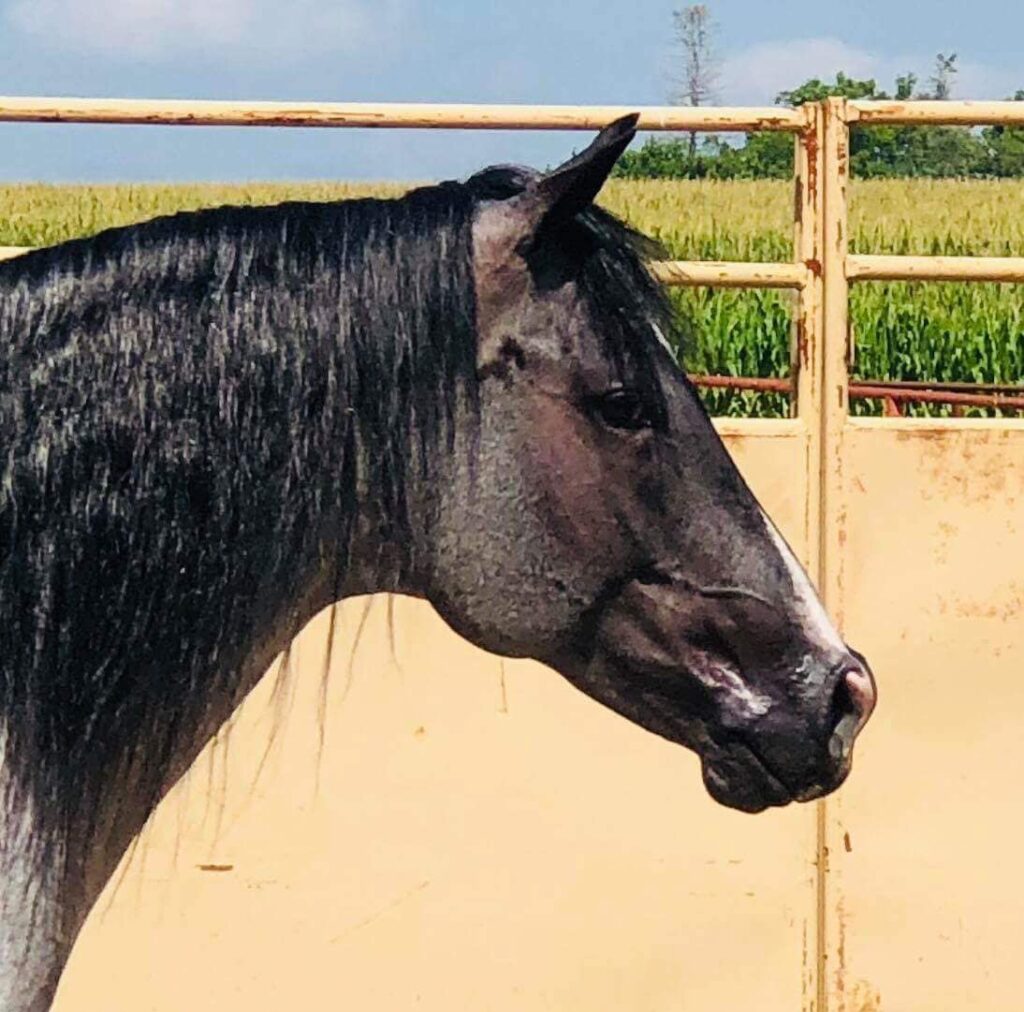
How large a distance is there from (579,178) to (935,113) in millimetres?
1965

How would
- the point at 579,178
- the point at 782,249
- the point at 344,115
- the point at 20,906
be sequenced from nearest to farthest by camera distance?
the point at 20,906
the point at 579,178
the point at 344,115
the point at 782,249

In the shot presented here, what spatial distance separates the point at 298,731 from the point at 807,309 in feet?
4.28

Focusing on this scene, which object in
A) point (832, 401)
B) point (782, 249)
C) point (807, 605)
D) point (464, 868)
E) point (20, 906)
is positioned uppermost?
Answer: point (782, 249)

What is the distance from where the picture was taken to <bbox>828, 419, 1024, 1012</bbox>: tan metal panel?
3.83m

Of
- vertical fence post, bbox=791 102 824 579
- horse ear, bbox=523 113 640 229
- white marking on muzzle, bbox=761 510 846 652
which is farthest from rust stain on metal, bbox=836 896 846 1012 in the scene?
horse ear, bbox=523 113 640 229

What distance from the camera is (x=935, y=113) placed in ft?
12.2

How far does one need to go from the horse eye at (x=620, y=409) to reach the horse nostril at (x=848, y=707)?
0.38m

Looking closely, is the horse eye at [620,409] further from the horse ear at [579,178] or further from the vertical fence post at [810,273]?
the vertical fence post at [810,273]

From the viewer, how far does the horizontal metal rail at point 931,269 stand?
370 centimetres

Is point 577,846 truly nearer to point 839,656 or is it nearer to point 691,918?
point 691,918

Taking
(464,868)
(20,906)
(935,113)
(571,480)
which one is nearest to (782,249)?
(935,113)

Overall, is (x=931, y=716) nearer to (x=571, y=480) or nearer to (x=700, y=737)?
(x=700, y=737)

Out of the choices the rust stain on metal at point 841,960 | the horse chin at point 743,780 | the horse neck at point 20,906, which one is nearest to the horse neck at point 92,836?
the horse neck at point 20,906

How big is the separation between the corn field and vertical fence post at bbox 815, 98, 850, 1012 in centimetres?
402
